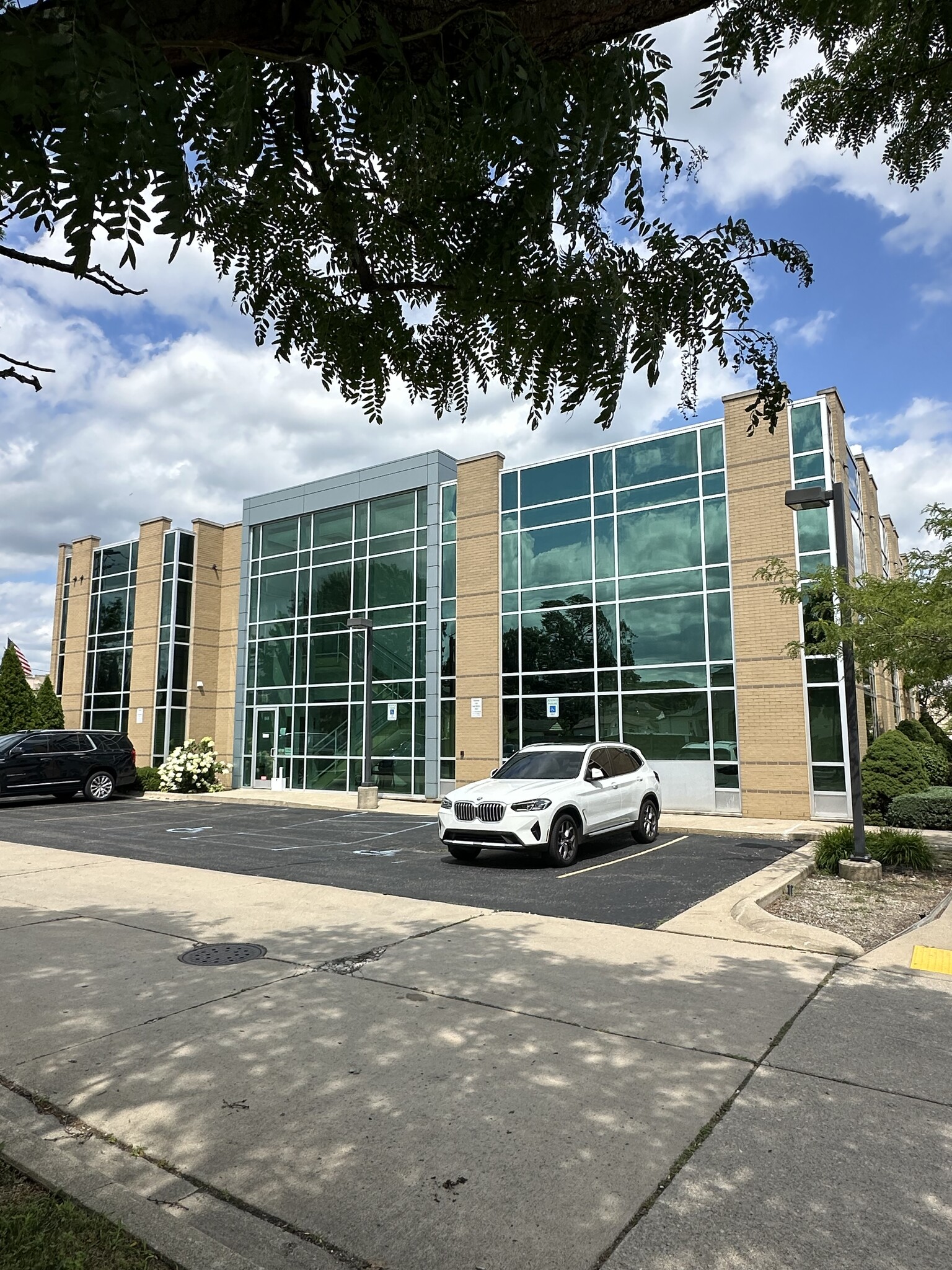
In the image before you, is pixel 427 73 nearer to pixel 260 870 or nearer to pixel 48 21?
pixel 48 21

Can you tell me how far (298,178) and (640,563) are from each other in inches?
679

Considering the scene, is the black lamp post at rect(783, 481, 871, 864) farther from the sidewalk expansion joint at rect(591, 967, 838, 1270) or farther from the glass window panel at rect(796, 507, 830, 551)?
the glass window panel at rect(796, 507, 830, 551)

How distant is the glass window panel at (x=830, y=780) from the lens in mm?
16734

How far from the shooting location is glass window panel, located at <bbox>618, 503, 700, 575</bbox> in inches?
766

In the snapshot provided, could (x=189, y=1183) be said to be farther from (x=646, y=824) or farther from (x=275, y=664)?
(x=275, y=664)

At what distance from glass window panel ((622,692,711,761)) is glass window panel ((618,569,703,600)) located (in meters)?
2.47

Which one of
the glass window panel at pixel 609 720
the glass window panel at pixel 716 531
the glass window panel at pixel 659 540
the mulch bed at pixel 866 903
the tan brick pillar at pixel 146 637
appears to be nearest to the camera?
the mulch bed at pixel 866 903

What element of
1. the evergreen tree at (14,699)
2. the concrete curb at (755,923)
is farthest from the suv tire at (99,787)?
the concrete curb at (755,923)

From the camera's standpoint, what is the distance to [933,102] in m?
5.71

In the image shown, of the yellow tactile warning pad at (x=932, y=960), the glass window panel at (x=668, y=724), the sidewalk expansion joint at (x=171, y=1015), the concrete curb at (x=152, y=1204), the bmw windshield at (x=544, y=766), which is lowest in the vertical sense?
the yellow tactile warning pad at (x=932, y=960)

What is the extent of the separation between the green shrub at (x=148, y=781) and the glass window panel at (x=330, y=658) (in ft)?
19.4

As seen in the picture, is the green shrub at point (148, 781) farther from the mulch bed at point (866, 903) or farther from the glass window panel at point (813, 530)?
the mulch bed at point (866, 903)

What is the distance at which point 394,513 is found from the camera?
1008 inches

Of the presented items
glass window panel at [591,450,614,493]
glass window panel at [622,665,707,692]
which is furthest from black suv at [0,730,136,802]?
glass window panel at [591,450,614,493]
